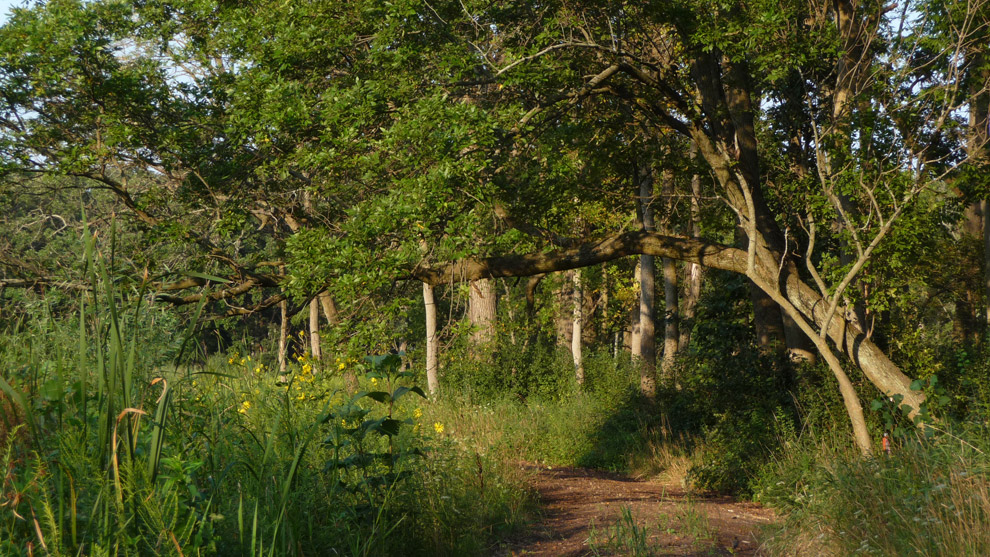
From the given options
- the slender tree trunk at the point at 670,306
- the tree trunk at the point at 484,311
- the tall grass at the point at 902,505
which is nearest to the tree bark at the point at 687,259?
the tall grass at the point at 902,505

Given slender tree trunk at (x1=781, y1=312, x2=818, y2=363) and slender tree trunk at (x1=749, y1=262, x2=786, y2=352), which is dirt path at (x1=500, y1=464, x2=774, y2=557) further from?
slender tree trunk at (x1=749, y1=262, x2=786, y2=352)

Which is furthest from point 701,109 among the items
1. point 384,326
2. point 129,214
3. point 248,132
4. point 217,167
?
point 129,214

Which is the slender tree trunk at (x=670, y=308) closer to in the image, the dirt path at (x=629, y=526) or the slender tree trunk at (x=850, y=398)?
the slender tree trunk at (x=850, y=398)

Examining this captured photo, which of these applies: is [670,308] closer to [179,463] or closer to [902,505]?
[902,505]

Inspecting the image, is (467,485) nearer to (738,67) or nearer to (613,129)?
(613,129)

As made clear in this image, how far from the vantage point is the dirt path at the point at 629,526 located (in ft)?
17.0

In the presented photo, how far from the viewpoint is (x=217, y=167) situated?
1076cm

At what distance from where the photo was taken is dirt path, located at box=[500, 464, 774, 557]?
17.0 ft

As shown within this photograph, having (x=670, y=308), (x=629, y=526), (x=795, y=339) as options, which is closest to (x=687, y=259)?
(x=795, y=339)

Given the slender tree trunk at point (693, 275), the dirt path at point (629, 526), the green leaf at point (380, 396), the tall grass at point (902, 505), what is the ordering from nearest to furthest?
the tall grass at point (902, 505) → the green leaf at point (380, 396) → the dirt path at point (629, 526) → the slender tree trunk at point (693, 275)

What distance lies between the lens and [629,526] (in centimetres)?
557

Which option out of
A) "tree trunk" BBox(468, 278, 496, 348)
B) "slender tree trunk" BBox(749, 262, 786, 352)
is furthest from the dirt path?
"tree trunk" BBox(468, 278, 496, 348)

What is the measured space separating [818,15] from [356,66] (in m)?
5.61

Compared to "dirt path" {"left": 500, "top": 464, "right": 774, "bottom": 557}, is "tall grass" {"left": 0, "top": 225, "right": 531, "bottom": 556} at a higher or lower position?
higher
